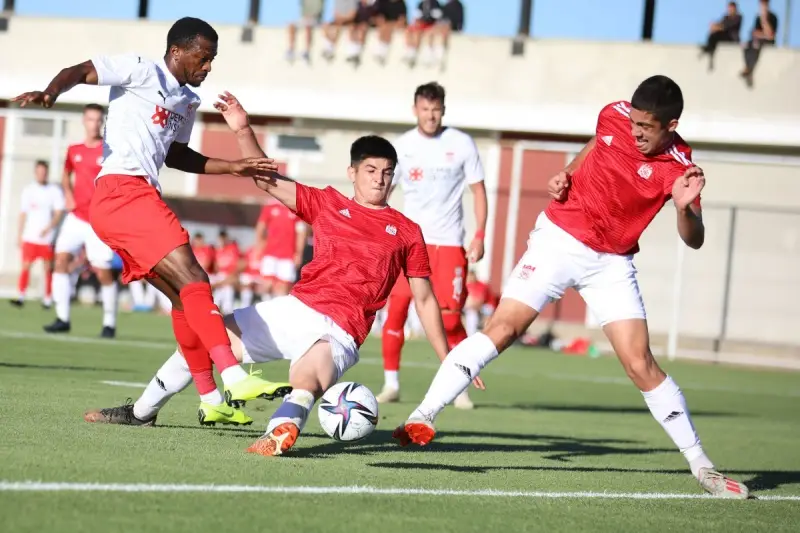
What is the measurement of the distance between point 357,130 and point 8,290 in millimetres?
8247

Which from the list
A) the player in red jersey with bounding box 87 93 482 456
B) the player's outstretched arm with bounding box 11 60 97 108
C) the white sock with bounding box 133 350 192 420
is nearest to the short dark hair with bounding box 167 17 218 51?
the player in red jersey with bounding box 87 93 482 456

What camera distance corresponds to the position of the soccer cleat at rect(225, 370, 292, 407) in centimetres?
598

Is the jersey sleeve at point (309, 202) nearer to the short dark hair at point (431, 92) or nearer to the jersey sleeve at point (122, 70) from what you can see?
the jersey sleeve at point (122, 70)

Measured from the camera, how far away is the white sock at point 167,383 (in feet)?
22.3

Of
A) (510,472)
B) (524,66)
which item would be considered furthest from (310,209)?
(524,66)

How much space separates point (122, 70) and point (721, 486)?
3.72 meters

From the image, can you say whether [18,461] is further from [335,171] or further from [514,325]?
[335,171]

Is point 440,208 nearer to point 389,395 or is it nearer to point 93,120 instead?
point 389,395

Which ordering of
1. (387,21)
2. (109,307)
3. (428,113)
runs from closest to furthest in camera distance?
(428,113) < (109,307) < (387,21)

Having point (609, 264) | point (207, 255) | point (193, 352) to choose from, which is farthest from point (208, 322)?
point (207, 255)

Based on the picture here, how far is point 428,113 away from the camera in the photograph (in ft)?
35.9

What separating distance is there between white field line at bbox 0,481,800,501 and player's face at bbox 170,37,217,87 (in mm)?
2662

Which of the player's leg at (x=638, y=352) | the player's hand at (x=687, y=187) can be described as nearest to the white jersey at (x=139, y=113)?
the player's leg at (x=638, y=352)

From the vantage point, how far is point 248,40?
101 feet
